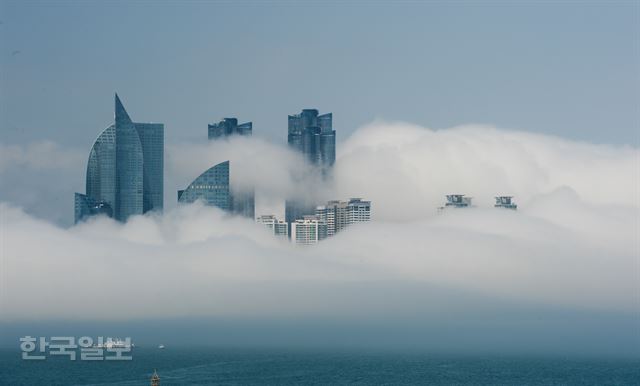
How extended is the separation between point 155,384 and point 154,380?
75cm

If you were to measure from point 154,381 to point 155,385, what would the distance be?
49 cm

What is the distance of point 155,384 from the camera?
137125mm

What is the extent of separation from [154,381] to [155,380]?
1128 mm

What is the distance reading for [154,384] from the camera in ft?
449

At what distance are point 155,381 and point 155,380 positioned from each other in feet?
2.48

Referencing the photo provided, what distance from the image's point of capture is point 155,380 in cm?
13850

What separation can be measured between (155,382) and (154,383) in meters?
0.63

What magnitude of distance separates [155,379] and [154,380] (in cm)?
39

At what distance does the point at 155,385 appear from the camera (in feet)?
450

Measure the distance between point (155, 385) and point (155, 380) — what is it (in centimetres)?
132

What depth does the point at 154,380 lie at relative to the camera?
452 ft

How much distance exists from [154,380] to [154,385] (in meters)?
0.89

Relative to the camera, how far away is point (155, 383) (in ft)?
450

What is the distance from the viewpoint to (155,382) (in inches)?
5408
